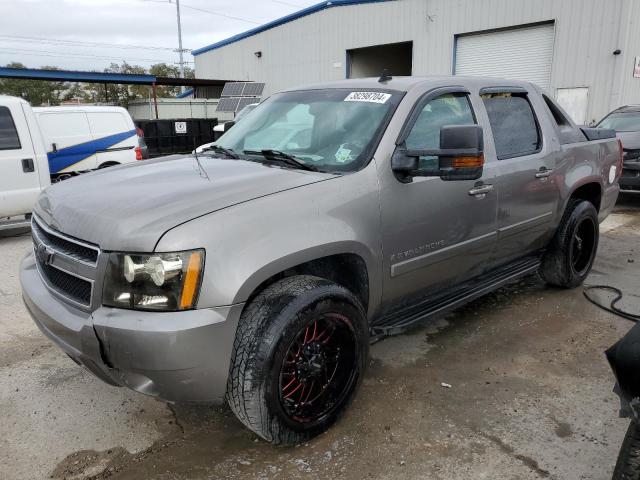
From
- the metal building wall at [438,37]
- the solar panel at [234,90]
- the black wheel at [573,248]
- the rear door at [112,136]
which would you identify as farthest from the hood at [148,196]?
the solar panel at [234,90]

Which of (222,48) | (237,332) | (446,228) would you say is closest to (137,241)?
(237,332)

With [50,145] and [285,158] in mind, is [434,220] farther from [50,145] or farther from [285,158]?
[50,145]

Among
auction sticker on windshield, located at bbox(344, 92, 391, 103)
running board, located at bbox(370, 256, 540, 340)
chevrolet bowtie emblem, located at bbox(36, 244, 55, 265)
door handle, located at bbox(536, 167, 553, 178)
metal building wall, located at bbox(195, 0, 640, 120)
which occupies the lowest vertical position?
running board, located at bbox(370, 256, 540, 340)

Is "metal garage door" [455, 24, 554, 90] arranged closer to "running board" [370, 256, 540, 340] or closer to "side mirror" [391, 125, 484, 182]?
"running board" [370, 256, 540, 340]

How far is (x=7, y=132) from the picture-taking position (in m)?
6.80

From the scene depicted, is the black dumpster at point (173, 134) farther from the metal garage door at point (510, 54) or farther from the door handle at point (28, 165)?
the metal garage door at point (510, 54)

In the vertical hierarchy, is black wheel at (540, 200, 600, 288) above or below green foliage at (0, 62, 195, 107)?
below

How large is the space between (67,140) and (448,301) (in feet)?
28.3

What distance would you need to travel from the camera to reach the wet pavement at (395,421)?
254 cm

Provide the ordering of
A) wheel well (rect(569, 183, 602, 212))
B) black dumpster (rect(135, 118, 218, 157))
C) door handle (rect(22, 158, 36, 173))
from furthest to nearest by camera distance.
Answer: black dumpster (rect(135, 118, 218, 157)) < door handle (rect(22, 158, 36, 173)) < wheel well (rect(569, 183, 602, 212))

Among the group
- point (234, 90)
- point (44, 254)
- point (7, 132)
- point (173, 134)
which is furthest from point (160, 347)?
point (234, 90)

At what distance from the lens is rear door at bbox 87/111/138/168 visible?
1014 centimetres

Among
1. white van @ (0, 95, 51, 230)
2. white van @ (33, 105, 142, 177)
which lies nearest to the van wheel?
white van @ (0, 95, 51, 230)

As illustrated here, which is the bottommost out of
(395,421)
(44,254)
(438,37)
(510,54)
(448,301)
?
(395,421)
